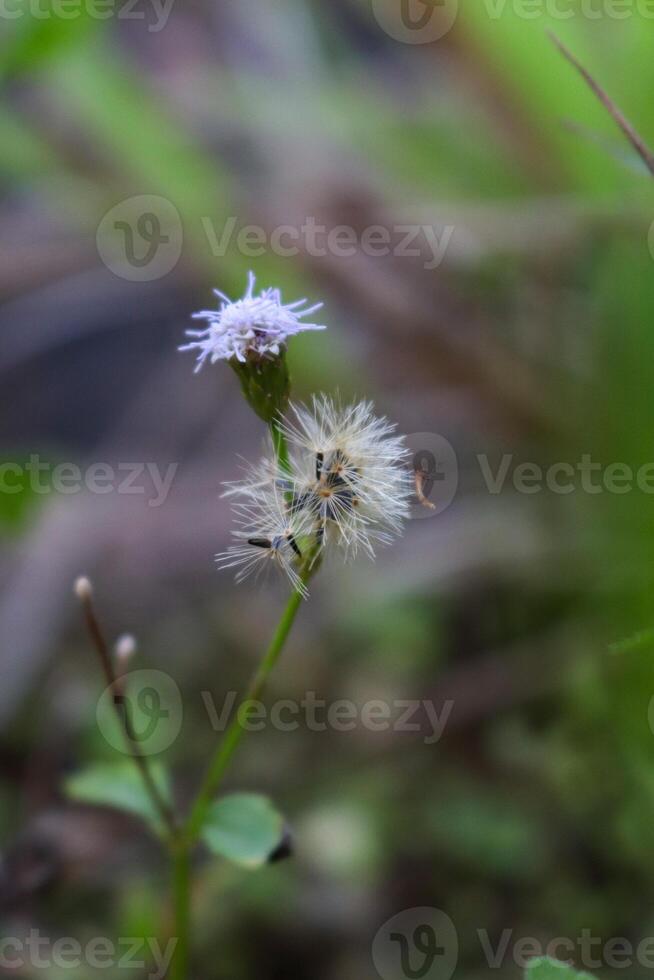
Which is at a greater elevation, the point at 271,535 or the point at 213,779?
the point at 271,535

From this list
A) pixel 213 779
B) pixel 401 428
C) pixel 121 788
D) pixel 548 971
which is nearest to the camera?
pixel 548 971

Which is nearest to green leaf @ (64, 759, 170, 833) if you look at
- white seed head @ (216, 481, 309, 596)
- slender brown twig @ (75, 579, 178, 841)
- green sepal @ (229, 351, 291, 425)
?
slender brown twig @ (75, 579, 178, 841)

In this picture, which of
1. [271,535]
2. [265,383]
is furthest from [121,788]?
[265,383]

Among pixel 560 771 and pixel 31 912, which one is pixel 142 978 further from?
pixel 560 771

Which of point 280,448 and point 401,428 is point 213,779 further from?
point 401,428

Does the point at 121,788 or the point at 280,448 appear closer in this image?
the point at 280,448

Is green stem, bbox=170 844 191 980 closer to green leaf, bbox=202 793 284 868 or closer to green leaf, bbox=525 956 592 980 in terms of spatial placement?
green leaf, bbox=202 793 284 868

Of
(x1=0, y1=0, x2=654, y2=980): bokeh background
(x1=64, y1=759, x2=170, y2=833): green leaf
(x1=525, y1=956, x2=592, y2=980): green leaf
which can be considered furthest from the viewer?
(x1=0, y1=0, x2=654, y2=980): bokeh background
